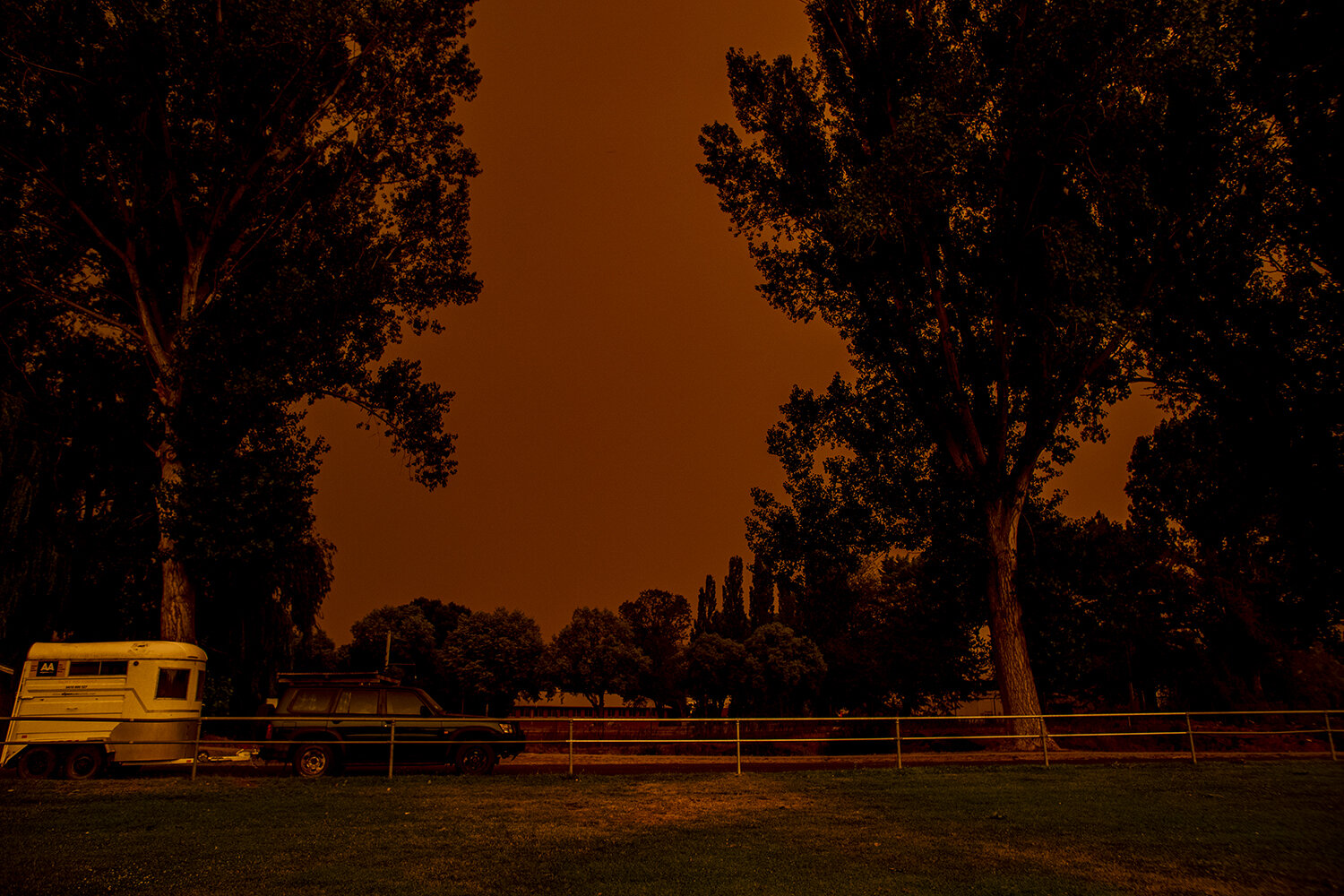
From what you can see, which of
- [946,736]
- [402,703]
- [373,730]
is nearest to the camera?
[373,730]

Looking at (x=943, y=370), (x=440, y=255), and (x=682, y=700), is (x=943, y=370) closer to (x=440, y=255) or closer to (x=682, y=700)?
(x=440, y=255)

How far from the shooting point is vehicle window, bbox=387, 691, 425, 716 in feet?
62.3

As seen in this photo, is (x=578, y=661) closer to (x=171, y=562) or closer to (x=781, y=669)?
(x=781, y=669)

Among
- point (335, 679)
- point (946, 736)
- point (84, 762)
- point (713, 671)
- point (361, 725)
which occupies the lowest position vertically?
point (84, 762)

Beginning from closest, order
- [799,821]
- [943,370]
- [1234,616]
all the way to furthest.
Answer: [799,821], [943,370], [1234,616]

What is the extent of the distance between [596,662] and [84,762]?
61177 millimetres

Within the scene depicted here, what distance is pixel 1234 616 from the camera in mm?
38750

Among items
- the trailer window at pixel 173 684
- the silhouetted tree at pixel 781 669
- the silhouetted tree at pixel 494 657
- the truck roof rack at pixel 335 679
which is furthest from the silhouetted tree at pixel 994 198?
the silhouetted tree at pixel 494 657

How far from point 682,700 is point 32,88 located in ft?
239

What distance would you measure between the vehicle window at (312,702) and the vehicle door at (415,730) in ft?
3.97

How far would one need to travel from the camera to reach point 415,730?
61.1ft

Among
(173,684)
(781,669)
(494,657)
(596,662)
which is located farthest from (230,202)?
(596,662)

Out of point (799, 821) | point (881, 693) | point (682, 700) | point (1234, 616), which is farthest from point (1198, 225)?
point (682, 700)

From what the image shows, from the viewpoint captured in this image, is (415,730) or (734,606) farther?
(734,606)
